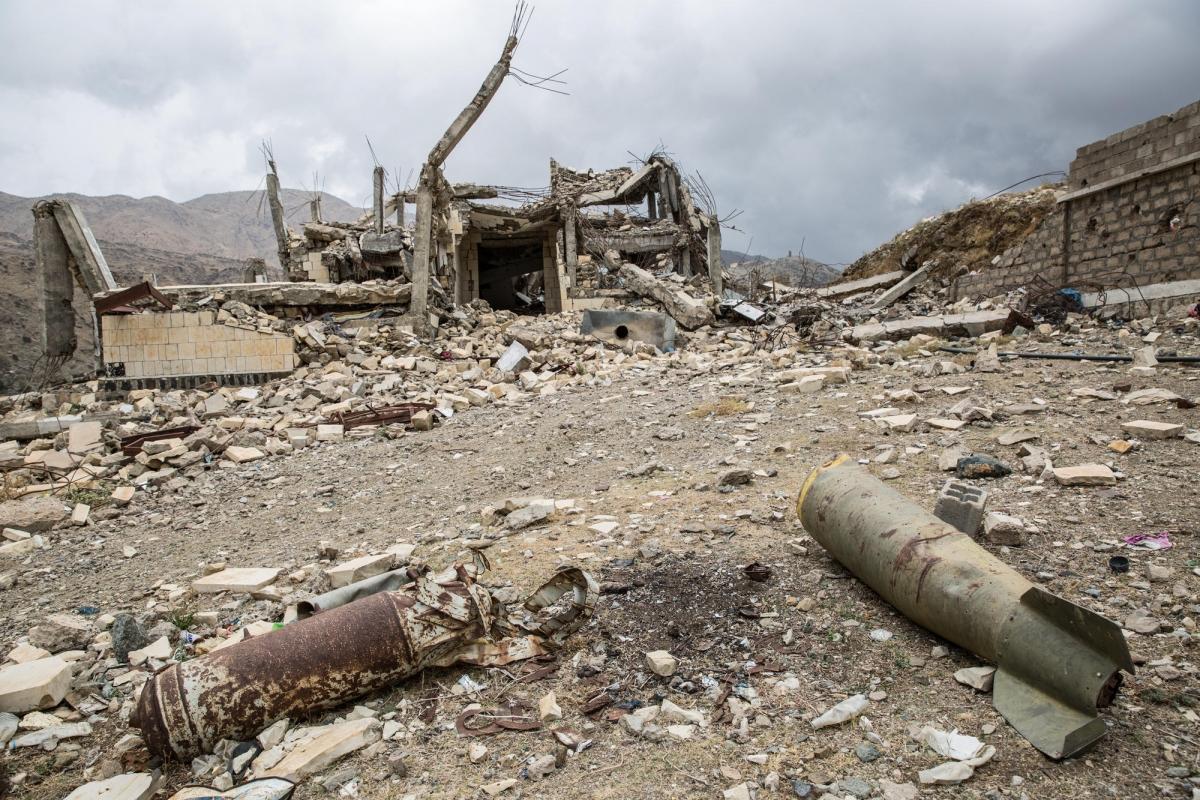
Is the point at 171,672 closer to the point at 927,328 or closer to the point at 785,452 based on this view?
the point at 785,452

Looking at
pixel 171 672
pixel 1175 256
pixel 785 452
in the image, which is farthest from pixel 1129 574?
pixel 1175 256

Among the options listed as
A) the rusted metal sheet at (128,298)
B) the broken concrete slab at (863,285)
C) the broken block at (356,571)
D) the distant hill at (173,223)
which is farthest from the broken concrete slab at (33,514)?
the distant hill at (173,223)

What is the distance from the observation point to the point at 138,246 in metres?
32.5

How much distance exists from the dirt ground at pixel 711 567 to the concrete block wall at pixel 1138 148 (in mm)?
3810

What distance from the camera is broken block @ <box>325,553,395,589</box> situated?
3.04 metres

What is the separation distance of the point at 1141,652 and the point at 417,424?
6.01m

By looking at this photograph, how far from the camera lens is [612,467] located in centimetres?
474

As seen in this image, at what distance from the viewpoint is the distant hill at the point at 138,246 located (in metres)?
15.1

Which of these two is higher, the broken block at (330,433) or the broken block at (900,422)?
the broken block at (900,422)

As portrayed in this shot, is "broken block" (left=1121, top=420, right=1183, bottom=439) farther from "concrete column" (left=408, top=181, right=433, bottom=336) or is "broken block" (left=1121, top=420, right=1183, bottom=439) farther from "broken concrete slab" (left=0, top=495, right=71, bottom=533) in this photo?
"concrete column" (left=408, top=181, right=433, bottom=336)

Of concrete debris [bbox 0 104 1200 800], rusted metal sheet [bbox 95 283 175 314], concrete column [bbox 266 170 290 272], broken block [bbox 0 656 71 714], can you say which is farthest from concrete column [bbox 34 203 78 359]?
broken block [bbox 0 656 71 714]

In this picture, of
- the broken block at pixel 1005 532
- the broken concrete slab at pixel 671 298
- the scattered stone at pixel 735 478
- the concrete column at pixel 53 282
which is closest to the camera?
the broken block at pixel 1005 532

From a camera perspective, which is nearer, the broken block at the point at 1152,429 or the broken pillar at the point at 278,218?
the broken block at the point at 1152,429

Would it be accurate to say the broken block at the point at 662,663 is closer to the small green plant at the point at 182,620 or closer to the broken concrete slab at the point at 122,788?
the broken concrete slab at the point at 122,788
